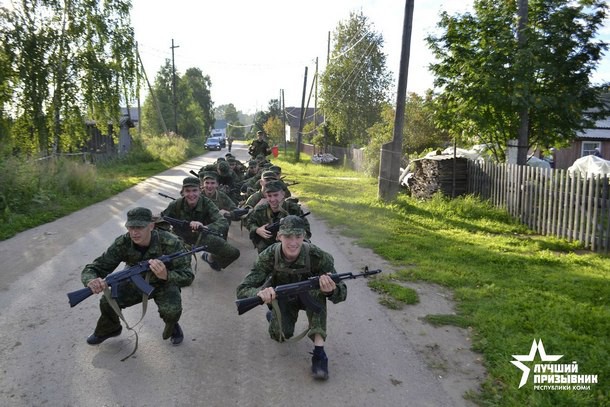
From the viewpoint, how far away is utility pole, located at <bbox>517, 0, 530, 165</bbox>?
10734 mm

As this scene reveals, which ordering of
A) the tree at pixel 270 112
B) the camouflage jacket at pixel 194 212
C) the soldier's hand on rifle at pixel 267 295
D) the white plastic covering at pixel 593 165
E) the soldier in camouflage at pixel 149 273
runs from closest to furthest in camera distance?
the soldier's hand on rifle at pixel 267 295, the soldier in camouflage at pixel 149 273, the camouflage jacket at pixel 194 212, the white plastic covering at pixel 593 165, the tree at pixel 270 112

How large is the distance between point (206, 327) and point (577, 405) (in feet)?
11.3

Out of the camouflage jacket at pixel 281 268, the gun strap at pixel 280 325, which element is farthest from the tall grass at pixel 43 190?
the gun strap at pixel 280 325

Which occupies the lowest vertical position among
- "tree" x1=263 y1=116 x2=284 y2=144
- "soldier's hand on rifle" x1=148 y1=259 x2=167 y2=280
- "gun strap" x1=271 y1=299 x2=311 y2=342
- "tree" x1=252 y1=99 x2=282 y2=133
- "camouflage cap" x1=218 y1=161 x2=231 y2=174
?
"gun strap" x1=271 y1=299 x2=311 y2=342

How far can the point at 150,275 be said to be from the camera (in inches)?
178

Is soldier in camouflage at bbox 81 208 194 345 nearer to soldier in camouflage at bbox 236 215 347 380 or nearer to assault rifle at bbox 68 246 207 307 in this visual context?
assault rifle at bbox 68 246 207 307

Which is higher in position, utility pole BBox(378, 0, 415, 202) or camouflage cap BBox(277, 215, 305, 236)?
utility pole BBox(378, 0, 415, 202)

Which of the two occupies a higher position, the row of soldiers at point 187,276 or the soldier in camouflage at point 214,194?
the soldier in camouflage at point 214,194

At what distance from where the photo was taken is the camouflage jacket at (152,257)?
4.53 meters

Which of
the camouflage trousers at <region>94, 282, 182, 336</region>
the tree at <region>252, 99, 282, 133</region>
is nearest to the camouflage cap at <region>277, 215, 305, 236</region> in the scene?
the camouflage trousers at <region>94, 282, 182, 336</region>

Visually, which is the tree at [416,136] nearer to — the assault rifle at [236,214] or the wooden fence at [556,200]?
the wooden fence at [556,200]

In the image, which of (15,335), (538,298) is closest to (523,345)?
(538,298)

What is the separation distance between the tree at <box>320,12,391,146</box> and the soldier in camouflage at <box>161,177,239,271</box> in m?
31.3

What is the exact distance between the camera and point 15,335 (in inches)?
189
